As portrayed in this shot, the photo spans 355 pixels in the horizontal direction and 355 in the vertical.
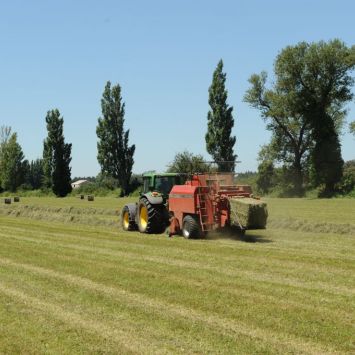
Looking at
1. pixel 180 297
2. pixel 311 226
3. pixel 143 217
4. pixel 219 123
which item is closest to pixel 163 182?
pixel 143 217

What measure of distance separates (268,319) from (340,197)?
1508 inches

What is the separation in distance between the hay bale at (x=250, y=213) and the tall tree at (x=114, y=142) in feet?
145

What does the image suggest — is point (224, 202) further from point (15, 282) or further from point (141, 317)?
point (141, 317)

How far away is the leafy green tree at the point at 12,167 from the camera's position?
249 feet

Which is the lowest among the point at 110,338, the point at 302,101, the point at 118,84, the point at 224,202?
the point at 110,338

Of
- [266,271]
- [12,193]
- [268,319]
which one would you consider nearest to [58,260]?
[266,271]

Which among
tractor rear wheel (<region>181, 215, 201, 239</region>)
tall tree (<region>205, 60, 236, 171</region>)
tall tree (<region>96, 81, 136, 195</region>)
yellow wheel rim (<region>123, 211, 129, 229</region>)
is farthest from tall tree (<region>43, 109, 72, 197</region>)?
tractor rear wheel (<region>181, 215, 201, 239</region>)

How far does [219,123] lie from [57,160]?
24.0 meters

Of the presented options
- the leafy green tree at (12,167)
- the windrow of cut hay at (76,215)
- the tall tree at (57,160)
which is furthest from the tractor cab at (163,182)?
the leafy green tree at (12,167)

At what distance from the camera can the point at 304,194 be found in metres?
47.4

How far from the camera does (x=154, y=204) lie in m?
16.1

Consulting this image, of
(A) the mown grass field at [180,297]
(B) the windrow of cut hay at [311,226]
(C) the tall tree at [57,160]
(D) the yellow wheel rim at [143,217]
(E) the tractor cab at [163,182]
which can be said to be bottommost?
(A) the mown grass field at [180,297]

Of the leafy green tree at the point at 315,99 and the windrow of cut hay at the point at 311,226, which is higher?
the leafy green tree at the point at 315,99

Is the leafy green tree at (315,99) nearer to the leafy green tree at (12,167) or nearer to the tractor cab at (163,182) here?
the tractor cab at (163,182)
